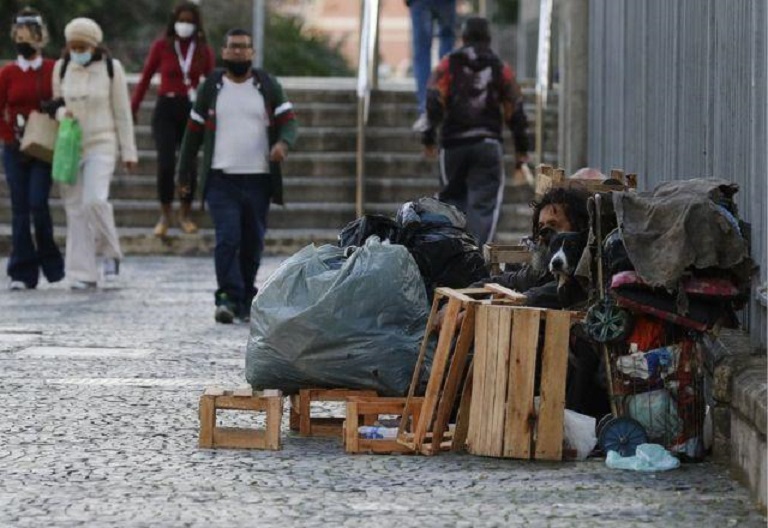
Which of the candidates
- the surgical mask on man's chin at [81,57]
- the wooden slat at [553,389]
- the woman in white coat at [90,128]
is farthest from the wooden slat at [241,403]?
the surgical mask on man's chin at [81,57]

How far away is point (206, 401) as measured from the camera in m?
8.34

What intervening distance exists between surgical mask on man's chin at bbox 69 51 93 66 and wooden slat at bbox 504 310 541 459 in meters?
7.93

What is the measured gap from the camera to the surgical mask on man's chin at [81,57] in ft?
50.1

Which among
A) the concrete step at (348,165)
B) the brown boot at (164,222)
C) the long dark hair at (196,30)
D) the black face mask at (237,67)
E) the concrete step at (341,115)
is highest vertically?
the long dark hair at (196,30)

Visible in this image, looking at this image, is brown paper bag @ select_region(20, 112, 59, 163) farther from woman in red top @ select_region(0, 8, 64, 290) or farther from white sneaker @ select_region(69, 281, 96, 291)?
white sneaker @ select_region(69, 281, 96, 291)

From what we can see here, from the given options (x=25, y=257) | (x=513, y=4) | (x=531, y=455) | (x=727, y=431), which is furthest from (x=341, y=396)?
(x=513, y=4)

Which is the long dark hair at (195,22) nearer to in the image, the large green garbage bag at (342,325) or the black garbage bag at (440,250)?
the black garbage bag at (440,250)

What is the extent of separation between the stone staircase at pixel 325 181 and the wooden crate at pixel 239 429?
10.5 meters

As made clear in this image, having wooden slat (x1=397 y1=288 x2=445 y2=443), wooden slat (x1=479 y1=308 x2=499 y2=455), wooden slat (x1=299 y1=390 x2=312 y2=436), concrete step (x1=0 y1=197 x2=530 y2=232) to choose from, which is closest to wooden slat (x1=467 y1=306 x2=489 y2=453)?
wooden slat (x1=479 y1=308 x2=499 y2=455)

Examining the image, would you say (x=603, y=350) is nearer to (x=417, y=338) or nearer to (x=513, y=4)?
(x=417, y=338)

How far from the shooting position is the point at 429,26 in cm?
1820

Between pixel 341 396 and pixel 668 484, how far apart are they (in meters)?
1.64

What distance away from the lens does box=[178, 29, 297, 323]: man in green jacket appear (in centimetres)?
1323

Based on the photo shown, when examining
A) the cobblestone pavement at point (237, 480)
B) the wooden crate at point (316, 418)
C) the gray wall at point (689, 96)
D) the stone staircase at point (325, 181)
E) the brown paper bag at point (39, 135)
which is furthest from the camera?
the stone staircase at point (325, 181)
